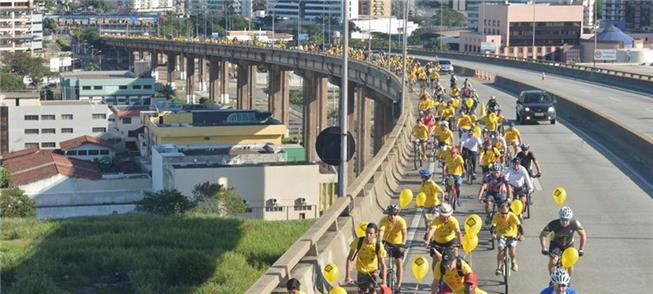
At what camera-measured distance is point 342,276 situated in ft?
54.4

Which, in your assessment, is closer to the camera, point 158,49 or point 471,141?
point 471,141

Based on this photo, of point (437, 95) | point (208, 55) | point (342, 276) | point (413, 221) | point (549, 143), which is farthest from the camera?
point (208, 55)

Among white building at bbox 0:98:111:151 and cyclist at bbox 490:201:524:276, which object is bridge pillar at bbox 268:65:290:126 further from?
cyclist at bbox 490:201:524:276

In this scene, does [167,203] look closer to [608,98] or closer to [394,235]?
[608,98]

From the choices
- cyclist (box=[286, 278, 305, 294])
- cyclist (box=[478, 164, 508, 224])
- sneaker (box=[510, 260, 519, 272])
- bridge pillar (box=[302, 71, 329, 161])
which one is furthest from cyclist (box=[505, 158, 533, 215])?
bridge pillar (box=[302, 71, 329, 161])

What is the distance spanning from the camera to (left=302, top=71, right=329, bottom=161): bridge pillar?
97000 millimetres

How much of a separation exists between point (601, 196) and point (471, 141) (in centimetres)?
299

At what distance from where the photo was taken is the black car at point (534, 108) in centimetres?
4644

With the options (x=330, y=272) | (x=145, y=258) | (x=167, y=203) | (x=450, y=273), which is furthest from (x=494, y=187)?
(x=167, y=203)

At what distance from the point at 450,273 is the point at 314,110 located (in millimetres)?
84678

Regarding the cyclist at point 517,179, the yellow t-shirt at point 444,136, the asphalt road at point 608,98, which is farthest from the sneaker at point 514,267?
the asphalt road at point 608,98

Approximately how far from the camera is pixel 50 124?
10081 centimetres

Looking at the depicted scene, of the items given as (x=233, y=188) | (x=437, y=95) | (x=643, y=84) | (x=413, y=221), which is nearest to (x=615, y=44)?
(x=643, y=84)

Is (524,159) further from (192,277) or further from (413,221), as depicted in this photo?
(192,277)
